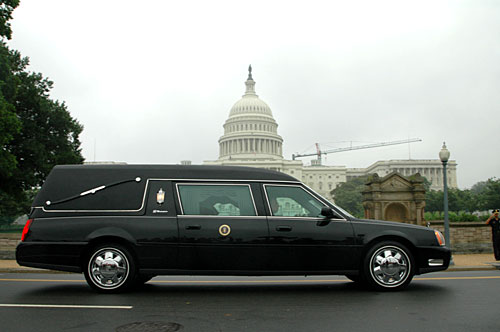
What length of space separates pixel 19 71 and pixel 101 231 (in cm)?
3217

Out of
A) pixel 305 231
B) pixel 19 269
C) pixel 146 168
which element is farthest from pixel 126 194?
pixel 19 269

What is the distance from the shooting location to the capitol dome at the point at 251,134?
137625mm

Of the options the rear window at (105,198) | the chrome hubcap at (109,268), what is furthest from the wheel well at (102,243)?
the rear window at (105,198)

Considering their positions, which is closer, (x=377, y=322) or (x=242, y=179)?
(x=377, y=322)

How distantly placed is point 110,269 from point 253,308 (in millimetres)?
2309

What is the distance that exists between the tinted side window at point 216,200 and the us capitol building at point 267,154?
123m

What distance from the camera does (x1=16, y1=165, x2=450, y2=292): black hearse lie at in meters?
6.86

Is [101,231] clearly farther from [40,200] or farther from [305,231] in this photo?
[305,231]

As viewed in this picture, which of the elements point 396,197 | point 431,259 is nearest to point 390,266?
point 431,259

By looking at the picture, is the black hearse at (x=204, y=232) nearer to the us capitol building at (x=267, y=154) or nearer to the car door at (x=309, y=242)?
the car door at (x=309, y=242)

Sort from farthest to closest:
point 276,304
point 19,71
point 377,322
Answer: point 19,71 → point 276,304 → point 377,322

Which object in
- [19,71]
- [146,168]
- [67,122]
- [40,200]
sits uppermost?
[19,71]

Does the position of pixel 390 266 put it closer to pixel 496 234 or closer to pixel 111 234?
pixel 111 234

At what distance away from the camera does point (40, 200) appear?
23.8 feet
